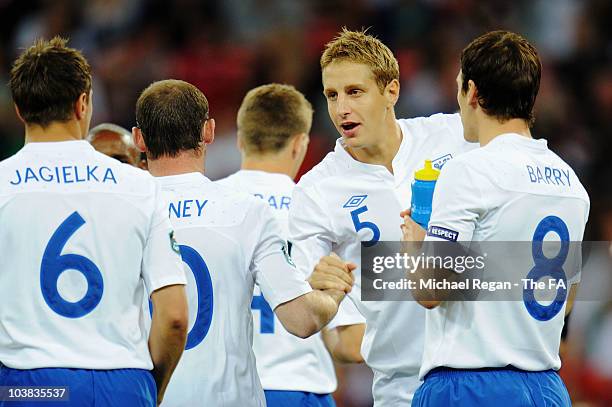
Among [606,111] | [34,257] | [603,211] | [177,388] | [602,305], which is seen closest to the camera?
[34,257]

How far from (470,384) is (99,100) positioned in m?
7.17

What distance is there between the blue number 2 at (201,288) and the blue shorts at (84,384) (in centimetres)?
60

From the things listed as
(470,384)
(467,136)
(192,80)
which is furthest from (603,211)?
Result: (470,384)

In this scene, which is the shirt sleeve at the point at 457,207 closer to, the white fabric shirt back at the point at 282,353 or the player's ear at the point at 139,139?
the player's ear at the point at 139,139

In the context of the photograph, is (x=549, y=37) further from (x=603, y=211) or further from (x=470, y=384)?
(x=470, y=384)

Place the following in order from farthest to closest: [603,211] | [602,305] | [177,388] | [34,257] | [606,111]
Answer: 1. [606,111]
2. [603,211]
3. [602,305]
4. [177,388]
5. [34,257]

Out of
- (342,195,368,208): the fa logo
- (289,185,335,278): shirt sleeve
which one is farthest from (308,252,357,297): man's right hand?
(342,195,368,208): the fa logo

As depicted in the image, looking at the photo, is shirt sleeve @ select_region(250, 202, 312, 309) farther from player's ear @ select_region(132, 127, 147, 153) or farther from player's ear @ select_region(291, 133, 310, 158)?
player's ear @ select_region(291, 133, 310, 158)

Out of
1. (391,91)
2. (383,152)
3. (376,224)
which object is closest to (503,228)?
(376,224)

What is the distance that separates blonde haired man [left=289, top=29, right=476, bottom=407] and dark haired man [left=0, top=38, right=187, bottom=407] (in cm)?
126

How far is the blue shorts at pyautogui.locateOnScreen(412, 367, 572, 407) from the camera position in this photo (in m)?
4.20

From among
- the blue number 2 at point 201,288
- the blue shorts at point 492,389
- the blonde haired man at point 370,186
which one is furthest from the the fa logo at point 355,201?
the blue shorts at point 492,389

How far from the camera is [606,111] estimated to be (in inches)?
403

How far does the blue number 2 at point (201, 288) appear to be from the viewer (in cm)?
464
